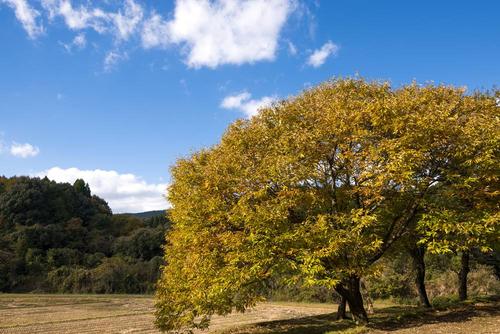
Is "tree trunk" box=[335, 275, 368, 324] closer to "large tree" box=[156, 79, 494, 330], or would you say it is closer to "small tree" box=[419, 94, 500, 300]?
"large tree" box=[156, 79, 494, 330]

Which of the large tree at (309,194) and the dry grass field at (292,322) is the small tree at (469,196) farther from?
the dry grass field at (292,322)

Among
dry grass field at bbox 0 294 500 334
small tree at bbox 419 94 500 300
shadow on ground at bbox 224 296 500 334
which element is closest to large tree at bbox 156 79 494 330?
small tree at bbox 419 94 500 300

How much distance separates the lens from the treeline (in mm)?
81625

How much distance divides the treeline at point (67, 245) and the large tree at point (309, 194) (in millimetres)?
66673

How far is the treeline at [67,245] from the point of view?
81625mm

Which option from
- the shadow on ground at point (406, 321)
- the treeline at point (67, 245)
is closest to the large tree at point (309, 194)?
the shadow on ground at point (406, 321)

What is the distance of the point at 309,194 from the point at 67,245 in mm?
91935

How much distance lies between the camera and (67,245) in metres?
97.6

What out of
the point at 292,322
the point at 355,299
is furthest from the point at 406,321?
the point at 292,322

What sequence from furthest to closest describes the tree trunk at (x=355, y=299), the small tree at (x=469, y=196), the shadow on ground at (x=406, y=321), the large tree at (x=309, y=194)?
the tree trunk at (x=355, y=299), the shadow on ground at (x=406, y=321), the large tree at (x=309, y=194), the small tree at (x=469, y=196)

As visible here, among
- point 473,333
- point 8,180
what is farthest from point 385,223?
point 8,180

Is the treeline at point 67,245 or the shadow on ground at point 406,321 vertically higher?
the treeline at point 67,245

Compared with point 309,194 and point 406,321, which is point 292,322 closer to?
point 406,321

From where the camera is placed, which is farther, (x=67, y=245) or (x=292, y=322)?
(x=67, y=245)
